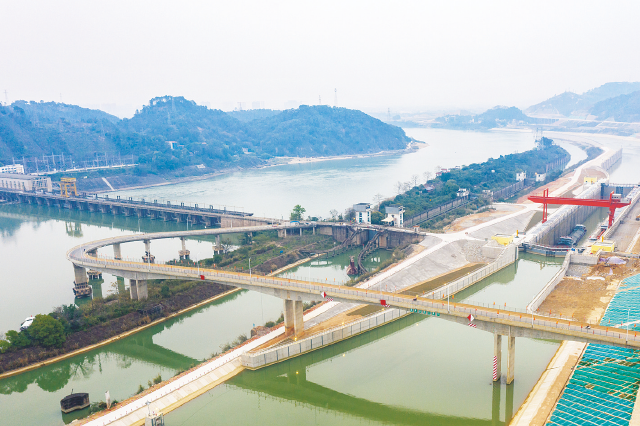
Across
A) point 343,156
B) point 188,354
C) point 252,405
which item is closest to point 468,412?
point 252,405

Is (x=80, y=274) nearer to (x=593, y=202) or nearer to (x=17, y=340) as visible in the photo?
(x=17, y=340)

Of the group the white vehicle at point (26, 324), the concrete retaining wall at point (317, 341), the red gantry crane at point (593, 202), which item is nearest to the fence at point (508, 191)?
the red gantry crane at point (593, 202)

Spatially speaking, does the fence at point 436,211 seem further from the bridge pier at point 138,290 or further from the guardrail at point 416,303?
the bridge pier at point 138,290

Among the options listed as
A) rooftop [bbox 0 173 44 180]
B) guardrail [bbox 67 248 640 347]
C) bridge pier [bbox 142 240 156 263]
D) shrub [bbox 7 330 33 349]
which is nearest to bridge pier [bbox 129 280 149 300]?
guardrail [bbox 67 248 640 347]

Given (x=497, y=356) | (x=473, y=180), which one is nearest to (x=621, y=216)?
(x=473, y=180)

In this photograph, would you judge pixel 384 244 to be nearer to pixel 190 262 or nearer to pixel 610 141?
pixel 190 262

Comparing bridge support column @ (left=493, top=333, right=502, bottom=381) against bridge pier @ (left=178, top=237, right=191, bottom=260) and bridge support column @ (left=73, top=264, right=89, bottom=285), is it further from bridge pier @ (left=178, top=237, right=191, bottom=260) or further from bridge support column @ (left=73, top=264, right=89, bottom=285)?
bridge pier @ (left=178, top=237, right=191, bottom=260)
